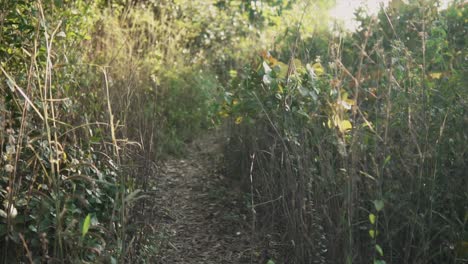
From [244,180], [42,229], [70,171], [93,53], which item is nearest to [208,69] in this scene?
[93,53]

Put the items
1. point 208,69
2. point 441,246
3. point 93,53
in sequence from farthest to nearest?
point 208,69
point 93,53
point 441,246

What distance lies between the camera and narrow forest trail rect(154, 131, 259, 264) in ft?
12.9

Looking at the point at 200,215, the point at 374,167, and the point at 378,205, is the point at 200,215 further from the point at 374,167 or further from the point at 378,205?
the point at 378,205

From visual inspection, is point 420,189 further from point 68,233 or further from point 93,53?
point 93,53

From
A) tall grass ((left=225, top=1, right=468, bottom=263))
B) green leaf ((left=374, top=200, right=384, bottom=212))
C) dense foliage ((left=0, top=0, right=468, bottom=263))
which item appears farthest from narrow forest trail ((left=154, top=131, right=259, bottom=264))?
green leaf ((left=374, top=200, right=384, bottom=212))

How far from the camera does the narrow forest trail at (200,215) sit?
12.9 ft

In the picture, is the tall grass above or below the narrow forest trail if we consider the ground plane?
above

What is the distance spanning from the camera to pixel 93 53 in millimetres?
5871

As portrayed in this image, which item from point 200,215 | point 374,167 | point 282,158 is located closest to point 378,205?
point 374,167

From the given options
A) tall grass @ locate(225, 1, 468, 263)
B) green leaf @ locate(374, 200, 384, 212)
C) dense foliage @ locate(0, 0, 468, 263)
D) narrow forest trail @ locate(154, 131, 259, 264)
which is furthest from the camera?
narrow forest trail @ locate(154, 131, 259, 264)

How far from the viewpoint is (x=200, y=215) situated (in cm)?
459

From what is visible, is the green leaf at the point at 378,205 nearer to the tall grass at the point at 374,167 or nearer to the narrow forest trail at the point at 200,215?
the tall grass at the point at 374,167

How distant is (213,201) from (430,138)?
1883 millimetres

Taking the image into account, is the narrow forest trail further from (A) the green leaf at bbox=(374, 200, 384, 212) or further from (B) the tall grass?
(A) the green leaf at bbox=(374, 200, 384, 212)
